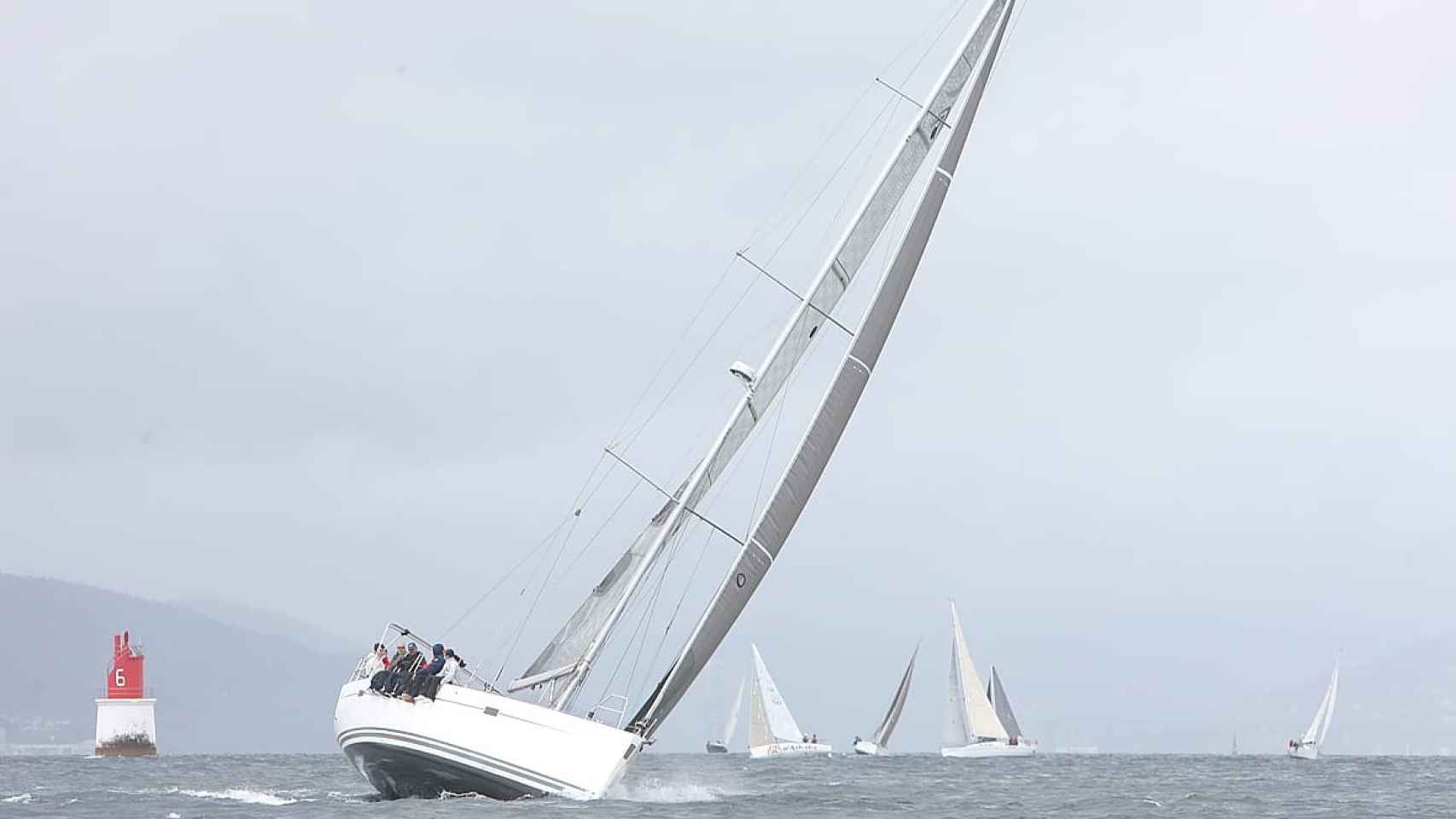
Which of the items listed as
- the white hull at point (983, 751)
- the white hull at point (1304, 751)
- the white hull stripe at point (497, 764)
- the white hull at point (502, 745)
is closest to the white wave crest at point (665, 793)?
the white hull at point (502, 745)

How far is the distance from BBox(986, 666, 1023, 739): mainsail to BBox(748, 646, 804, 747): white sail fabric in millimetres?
9403

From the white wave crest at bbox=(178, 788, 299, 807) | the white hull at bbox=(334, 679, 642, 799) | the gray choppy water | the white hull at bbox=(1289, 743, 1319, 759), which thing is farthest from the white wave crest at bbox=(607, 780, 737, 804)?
the white hull at bbox=(1289, 743, 1319, 759)

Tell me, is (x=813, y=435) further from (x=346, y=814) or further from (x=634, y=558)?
(x=346, y=814)

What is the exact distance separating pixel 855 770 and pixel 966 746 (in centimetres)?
3379

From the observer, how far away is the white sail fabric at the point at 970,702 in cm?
9369

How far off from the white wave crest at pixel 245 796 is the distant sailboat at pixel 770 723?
62225 millimetres

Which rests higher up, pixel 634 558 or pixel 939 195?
pixel 939 195

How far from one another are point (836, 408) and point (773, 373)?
38.7 inches

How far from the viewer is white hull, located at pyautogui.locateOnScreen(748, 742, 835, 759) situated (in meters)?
93.6

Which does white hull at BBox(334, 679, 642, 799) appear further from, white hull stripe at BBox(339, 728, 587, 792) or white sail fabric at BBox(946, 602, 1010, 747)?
white sail fabric at BBox(946, 602, 1010, 747)

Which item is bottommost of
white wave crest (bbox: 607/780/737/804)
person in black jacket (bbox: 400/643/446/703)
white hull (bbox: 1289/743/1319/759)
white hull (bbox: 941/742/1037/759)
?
white wave crest (bbox: 607/780/737/804)

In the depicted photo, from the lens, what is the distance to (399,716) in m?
25.0

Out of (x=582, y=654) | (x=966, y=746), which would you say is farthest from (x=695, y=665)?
(x=966, y=746)

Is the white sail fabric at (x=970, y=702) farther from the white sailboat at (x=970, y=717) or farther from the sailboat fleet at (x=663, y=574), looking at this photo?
the sailboat fleet at (x=663, y=574)
